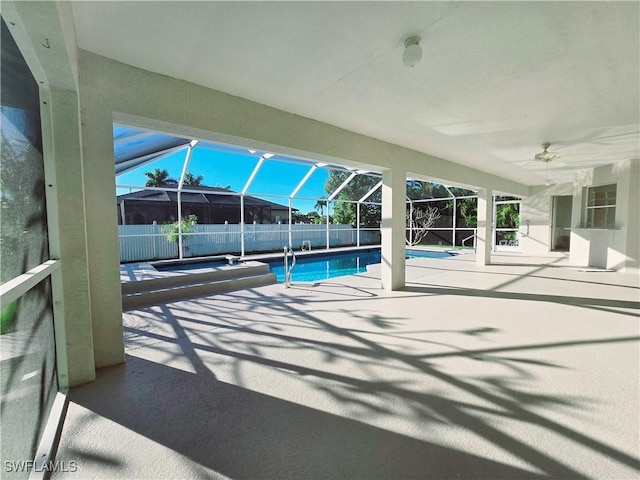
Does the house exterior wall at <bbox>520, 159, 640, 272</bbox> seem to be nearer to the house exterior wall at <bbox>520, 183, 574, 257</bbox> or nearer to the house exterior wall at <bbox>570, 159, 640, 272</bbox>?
the house exterior wall at <bbox>570, 159, 640, 272</bbox>

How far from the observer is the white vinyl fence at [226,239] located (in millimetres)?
9430

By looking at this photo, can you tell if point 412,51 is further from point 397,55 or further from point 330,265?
point 330,265

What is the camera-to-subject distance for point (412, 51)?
2133 millimetres

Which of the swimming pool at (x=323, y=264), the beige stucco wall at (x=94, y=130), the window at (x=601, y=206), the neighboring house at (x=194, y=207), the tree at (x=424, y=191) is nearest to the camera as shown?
the beige stucco wall at (x=94, y=130)

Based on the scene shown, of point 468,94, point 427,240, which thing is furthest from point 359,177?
point 468,94

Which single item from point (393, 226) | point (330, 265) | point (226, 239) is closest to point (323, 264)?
point (330, 265)

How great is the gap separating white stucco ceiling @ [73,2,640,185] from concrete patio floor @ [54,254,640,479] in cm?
262

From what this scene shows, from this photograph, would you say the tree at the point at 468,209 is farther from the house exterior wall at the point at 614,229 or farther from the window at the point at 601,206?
the window at the point at 601,206

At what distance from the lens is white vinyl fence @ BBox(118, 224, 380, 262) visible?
9430 mm

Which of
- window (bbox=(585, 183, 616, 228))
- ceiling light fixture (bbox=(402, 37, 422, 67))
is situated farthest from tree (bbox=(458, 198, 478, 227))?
ceiling light fixture (bbox=(402, 37, 422, 67))

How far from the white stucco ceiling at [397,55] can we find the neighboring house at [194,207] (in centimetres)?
748

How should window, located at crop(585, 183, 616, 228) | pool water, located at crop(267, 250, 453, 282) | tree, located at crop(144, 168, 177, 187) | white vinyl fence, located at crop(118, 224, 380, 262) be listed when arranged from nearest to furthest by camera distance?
1. window, located at crop(585, 183, 616, 228)
2. pool water, located at crop(267, 250, 453, 282)
3. white vinyl fence, located at crop(118, 224, 380, 262)
4. tree, located at crop(144, 168, 177, 187)

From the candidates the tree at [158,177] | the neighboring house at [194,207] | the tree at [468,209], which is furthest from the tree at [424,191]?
the tree at [158,177]

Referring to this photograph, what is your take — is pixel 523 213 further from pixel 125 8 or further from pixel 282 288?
pixel 125 8
